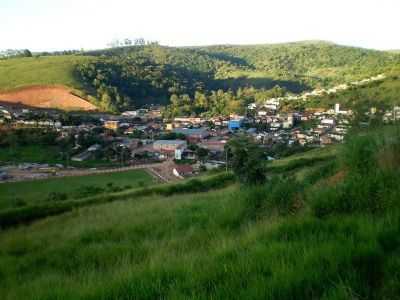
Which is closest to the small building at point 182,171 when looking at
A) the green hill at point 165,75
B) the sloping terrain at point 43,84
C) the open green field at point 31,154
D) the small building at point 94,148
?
the small building at point 94,148

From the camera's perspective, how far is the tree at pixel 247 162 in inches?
348

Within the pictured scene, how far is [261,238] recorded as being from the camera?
10.8 feet

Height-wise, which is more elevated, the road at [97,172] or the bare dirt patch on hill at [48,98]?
the bare dirt patch on hill at [48,98]

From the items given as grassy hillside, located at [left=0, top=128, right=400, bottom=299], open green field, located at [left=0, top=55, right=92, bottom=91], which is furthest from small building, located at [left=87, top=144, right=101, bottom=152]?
grassy hillside, located at [left=0, top=128, right=400, bottom=299]

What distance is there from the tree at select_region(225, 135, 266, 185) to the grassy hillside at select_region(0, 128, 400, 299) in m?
2.97

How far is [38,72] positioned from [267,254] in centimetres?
8880

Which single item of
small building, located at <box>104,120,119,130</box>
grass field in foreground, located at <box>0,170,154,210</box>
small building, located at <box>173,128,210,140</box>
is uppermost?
grass field in foreground, located at <box>0,170,154,210</box>

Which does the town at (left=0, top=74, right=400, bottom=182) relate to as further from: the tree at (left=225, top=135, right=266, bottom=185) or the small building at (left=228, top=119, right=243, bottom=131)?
the tree at (left=225, top=135, right=266, bottom=185)

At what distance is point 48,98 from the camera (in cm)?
7456

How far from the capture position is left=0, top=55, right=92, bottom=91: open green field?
78.9 m

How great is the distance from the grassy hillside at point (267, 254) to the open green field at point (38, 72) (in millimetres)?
77840

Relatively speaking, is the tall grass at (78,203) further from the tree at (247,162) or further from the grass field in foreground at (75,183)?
the grass field in foreground at (75,183)

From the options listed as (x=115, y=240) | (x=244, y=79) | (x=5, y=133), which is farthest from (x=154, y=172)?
(x=244, y=79)

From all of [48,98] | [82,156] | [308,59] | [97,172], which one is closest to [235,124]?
[82,156]
